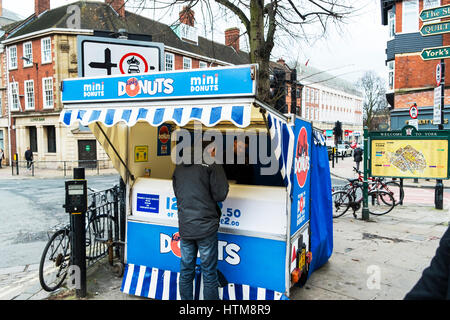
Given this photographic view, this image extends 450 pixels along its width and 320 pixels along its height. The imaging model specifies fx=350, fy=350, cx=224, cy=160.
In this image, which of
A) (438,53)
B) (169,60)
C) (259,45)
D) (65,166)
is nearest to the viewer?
(259,45)

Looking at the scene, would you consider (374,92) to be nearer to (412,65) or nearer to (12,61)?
(412,65)

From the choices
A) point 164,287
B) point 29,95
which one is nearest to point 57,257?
point 164,287

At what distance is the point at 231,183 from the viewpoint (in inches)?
179

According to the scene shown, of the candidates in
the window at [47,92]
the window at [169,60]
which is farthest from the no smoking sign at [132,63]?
the window at [169,60]

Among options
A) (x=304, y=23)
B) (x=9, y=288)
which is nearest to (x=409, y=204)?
(x=304, y=23)

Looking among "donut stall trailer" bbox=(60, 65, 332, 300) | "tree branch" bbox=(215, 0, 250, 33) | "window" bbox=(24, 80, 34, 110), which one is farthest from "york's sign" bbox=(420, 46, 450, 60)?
"window" bbox=(24, 80, 34, 110)

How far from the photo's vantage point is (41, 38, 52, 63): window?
2766cm

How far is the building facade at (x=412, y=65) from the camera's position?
22.0 meters

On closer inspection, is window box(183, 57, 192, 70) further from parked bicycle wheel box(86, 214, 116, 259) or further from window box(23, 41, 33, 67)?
parked bicycle wheel box(86, 214, 116, 259)

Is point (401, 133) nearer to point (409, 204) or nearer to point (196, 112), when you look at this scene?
point (409, 204)

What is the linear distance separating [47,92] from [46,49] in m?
3.38

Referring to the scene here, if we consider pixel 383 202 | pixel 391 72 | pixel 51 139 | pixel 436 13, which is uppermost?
pixel 391 72

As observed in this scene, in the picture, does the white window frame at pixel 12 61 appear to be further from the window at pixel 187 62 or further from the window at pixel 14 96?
the window at pixel 187 62
